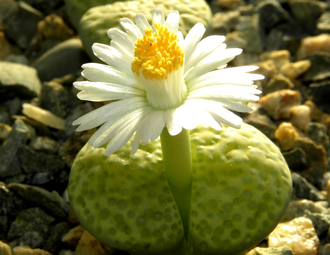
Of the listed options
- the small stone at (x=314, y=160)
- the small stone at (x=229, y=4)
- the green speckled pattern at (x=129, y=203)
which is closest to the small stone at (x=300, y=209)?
the small stone at (x=314, y=160)

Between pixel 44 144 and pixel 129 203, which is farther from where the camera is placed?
pixel 44 144

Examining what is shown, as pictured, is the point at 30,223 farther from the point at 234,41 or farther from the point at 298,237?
the point at 234,41

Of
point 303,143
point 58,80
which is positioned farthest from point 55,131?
point 303,143

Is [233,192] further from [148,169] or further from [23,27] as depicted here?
[23,27]

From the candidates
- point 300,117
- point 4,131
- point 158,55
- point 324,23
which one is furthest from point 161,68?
point 324,23

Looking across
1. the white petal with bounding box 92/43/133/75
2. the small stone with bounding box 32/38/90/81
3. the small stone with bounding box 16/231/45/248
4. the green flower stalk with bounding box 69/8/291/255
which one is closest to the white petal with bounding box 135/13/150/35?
the green flower stalk with bounding box 69/8/291/255

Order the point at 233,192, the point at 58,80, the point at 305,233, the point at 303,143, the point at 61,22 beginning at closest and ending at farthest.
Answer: the point at 233,192 < the point at 305,233 < the point at 303,143 < the point at 58,80 < the point at 61,22

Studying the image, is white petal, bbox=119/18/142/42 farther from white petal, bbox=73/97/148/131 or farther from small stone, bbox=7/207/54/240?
small stone, bbox=7/207/54/240
